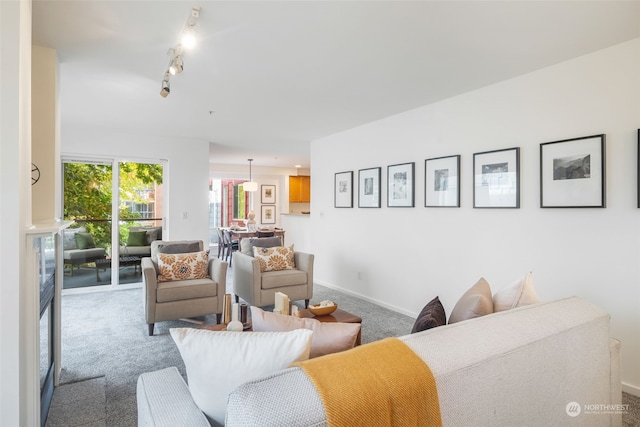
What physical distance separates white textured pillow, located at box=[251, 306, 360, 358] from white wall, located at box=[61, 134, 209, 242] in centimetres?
475

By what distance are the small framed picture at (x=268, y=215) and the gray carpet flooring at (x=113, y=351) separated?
5.00 metres

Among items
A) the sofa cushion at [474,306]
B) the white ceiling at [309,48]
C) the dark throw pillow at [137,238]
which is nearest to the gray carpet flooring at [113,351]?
the dark throw pillow at [137,238]

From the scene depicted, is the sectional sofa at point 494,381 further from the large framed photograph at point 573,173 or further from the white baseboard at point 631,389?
the large framed photograph at point 573,173

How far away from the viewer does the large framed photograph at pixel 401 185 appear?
158 inches

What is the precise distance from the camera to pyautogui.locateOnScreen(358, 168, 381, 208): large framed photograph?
452 cm

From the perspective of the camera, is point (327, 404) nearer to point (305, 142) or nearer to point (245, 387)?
point (245, 387)

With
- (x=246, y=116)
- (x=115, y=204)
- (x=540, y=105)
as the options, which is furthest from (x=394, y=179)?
(x=115, y=204)

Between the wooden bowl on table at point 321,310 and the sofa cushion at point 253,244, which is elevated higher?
the sofa cushion at point 253,244

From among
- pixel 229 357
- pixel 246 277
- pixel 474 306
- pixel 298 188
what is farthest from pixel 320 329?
pixel 298 188

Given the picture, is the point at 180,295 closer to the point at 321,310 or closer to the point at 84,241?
the point at 321,310

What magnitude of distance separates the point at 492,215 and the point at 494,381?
237cm

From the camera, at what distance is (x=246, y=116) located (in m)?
4.26

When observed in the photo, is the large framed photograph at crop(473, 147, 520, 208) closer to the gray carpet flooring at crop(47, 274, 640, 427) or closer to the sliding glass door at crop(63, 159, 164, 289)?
the gray carpet flooring at crop(47, 274, 640, 427)

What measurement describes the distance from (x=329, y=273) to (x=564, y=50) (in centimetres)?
412
